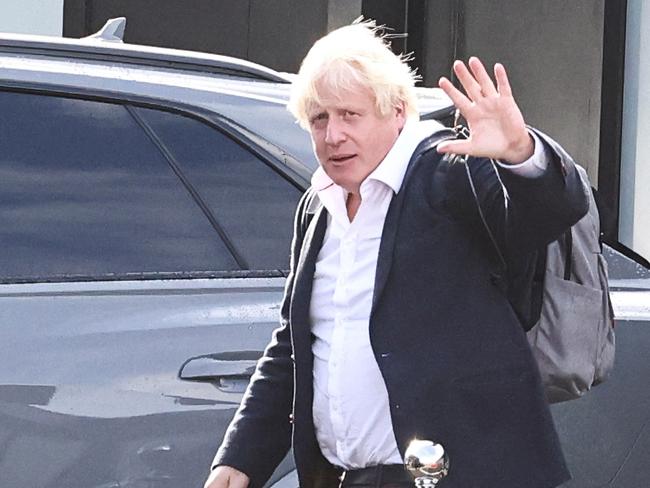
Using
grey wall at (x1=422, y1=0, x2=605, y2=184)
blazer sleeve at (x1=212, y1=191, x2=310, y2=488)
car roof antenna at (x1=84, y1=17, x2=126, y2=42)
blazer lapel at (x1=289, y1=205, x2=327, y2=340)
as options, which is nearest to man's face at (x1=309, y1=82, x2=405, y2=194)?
blazer lapel at (x1=289, y1=205, x2=327, y2=340)

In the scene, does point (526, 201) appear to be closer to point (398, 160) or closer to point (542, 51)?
point (398, 160)

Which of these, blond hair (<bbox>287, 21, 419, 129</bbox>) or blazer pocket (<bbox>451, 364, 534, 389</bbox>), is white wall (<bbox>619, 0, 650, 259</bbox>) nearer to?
blond hair (<bbox>287, 21, 419, 129</bbox>)

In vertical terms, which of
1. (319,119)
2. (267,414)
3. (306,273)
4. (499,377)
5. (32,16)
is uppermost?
(319,119)

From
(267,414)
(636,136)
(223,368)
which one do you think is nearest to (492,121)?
(267,414)

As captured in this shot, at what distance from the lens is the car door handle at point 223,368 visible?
293 centimetres

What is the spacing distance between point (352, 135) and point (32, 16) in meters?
6.52

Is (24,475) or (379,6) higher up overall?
(379,6)

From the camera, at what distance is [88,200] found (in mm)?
3074

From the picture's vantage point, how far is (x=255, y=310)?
304cm

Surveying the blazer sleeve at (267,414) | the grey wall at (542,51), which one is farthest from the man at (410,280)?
the grey wall at (542,51)

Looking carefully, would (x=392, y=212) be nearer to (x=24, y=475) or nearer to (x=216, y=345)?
(x=216, y=345)

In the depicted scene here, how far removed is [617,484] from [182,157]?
1077 millimetres

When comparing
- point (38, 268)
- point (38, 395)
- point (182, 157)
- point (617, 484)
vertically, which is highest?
point (182, 157)

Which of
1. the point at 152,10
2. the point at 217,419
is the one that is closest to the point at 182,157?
the point at 217,419
